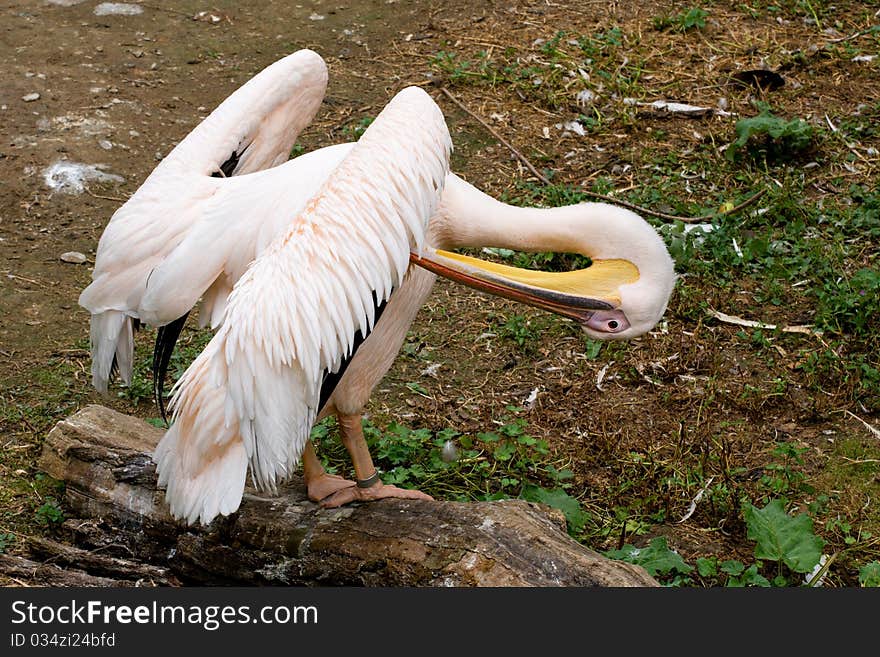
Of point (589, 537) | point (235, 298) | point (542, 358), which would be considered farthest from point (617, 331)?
point (542, 358)

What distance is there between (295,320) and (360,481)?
0.98 meters

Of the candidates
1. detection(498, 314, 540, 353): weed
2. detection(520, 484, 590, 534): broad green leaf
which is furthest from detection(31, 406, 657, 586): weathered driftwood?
detection(498, 314, 540, 353): weed

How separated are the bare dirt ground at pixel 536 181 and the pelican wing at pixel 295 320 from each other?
1.07 m

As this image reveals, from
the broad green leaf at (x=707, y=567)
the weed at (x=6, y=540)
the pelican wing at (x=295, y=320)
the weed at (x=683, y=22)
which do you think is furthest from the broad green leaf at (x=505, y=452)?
the weed at (x=683, y=22)

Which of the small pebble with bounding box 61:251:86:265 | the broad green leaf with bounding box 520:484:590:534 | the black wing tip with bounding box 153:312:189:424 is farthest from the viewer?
the small pebble with bounding box 61:251:86:265

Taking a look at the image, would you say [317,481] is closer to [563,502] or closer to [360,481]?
[360,481]

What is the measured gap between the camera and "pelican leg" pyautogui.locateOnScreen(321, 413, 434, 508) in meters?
3.67

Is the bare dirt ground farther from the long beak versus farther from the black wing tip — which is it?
the long beak

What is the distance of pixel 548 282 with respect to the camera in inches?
133

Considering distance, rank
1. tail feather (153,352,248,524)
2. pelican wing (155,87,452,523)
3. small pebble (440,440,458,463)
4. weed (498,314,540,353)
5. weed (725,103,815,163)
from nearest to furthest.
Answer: pelican wing (155,87,452,523), tail feather (153,352,248,524), small pebble (440,440,458,463), weed (498,314,540,353), weed (725,103,815,163)

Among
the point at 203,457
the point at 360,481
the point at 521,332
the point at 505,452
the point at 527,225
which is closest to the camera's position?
the point at 203,457

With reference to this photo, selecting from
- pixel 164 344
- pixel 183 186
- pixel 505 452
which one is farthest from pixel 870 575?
pixel 183 186

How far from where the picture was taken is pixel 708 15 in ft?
24.0

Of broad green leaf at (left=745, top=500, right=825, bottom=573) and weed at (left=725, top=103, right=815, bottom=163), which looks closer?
broad green leaf at (left=745, top=500, right=825, bottom=573)
